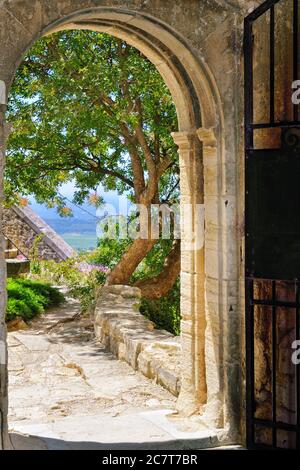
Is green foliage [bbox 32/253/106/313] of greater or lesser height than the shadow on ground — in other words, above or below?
above

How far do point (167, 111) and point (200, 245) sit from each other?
19.5 ft

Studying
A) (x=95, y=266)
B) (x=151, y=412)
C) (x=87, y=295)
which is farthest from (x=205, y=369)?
(x=95, y=266)

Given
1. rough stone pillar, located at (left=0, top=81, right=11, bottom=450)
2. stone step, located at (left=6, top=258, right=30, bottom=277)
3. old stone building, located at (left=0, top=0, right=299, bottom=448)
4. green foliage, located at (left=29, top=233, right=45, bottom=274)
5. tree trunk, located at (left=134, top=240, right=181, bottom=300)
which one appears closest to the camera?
rough stone pillar, located at (left=0, top=81, right=11, bottom=450)

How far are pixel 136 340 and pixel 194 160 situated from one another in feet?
8.63

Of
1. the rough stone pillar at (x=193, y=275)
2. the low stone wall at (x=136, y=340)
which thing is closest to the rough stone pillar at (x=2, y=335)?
the rough stone pillar at (x=193, y=275)

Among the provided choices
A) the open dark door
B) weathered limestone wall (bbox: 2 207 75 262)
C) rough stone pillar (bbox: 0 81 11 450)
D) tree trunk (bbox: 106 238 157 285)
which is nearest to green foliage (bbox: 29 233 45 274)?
weathered limestone wall (bbox: 2 207 75 262)

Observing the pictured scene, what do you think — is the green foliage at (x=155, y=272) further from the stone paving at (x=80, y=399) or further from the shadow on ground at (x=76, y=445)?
the shadow on ground at (x=76, y=445)

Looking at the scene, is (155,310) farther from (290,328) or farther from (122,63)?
(290,328)

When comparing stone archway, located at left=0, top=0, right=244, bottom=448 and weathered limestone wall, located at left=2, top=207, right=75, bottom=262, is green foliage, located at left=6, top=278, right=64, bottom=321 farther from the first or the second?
stone archway, located at left=0, top=0, right=244, bottom=448

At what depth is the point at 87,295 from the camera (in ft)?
38.8

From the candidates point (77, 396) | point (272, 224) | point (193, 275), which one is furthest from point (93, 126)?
point (272, 224)

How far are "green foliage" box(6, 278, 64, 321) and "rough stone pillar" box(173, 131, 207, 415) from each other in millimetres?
5252

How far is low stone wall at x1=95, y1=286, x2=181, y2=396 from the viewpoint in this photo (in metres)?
6.26

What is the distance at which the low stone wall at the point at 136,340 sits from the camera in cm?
626
